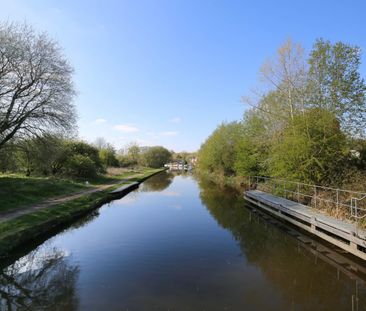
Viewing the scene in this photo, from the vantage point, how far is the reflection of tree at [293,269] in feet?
20.4

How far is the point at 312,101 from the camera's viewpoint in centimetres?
1766

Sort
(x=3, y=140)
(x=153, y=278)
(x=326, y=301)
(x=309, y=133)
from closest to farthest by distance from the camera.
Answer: (x=326, y=301) → (x=153, y=278) → (x=309, y=133) → (x=3, y=140)

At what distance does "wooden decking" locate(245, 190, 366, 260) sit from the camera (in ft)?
27.6

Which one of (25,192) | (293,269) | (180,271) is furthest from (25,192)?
(293,269)

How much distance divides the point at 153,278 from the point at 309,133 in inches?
430

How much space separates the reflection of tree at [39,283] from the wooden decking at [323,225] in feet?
24.3

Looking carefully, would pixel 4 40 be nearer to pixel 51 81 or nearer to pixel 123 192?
pixel 51 81

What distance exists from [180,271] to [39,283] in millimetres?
3300

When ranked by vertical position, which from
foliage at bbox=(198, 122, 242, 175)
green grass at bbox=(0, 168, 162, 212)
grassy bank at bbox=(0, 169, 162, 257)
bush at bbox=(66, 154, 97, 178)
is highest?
foliage at bbox=(198, 122, 242, 175)

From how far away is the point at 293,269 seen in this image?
26.1ft

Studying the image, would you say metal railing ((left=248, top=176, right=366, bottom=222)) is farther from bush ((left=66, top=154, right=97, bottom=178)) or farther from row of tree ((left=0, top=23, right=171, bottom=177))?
bush ((left=66, top=154, right=97, bottom=178))

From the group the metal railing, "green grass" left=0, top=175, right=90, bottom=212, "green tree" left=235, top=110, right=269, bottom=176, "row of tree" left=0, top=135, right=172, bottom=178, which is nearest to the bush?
"row of tree" left=0, top=135, right=172, bottom=178

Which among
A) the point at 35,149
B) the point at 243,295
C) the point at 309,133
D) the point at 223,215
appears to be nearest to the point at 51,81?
the point at 35,149

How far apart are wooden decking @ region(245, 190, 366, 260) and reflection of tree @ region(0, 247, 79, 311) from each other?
7.40 meters
